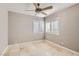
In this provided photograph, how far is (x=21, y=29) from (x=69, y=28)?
2110mm

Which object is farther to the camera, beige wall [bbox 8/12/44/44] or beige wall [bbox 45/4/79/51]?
beige wall [bbox 8/12/44/44]

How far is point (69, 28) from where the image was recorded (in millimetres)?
3180

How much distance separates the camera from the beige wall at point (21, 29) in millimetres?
3141

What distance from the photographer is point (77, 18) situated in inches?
111

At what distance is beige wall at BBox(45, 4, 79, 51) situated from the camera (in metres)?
2.87

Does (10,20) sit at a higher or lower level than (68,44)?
higher

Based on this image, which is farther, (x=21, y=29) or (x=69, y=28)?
(x=21, y=29)

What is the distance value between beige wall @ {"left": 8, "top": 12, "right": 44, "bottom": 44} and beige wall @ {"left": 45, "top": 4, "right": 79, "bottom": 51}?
38.1 inches

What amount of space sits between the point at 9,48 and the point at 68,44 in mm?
2481

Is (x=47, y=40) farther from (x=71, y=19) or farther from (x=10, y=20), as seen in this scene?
(x=10, y=20)

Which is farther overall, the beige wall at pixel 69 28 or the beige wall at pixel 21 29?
the beige wall at pixel 21 29

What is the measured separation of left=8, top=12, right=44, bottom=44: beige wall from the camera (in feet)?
10.3

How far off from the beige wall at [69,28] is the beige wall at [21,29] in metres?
0.97

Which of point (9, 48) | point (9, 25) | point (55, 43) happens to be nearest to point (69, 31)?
point (55, 43)
